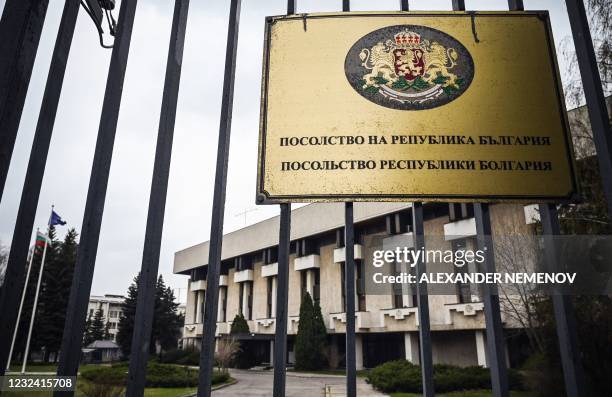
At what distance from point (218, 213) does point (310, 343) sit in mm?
26513

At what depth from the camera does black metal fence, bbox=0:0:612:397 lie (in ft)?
5.35

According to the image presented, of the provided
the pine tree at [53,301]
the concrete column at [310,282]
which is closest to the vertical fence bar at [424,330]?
the concrete column at [310,282]

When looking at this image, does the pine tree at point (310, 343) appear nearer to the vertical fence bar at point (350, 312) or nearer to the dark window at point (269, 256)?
the dark window at point (269, 256)

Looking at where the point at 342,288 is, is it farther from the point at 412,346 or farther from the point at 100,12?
the point at 100,12

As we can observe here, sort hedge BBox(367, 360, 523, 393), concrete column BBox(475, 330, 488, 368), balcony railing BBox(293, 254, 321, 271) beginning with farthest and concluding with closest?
balcony railing BBox(293, 254, 321, 271)
concrete column BBox(475, 330, 488, 368)
hedge BBox(367, 360, 523, 393)

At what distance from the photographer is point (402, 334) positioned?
Answer: 83.9ft

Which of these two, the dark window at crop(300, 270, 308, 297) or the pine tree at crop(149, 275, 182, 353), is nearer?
the dark window at crop(300, 270, 308, 297)

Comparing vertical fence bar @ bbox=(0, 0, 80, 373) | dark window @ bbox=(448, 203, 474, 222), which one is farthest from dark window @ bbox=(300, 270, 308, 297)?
vertical fence bar @ bbox=(0, 0, 80, 373)

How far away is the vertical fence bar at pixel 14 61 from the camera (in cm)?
155

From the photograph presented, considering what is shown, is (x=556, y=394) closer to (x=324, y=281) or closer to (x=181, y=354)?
(x=324, y=281)

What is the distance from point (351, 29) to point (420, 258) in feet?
4.77

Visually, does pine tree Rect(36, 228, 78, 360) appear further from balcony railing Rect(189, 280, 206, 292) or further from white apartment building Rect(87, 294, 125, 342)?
white apartment building Rect(87, 294, 125, 342)

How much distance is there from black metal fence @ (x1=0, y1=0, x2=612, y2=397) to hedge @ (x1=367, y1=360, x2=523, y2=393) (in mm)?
14079

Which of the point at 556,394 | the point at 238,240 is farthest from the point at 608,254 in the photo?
the point at 238,240
